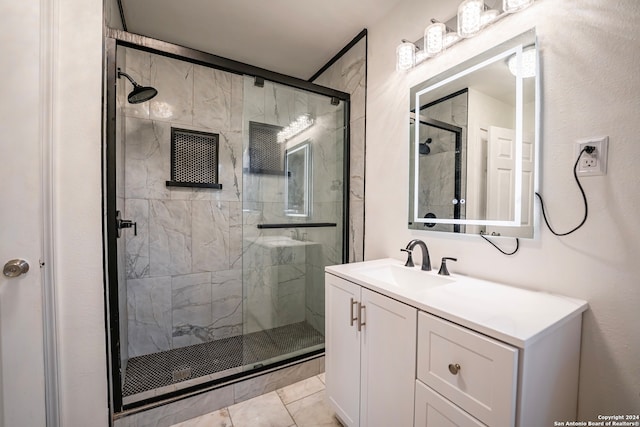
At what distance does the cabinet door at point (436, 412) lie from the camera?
75cm

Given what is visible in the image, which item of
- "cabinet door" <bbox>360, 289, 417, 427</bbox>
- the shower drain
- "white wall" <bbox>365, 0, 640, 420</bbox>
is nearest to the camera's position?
"white wall" <bbox>365, 0, 640, 420</bbox>

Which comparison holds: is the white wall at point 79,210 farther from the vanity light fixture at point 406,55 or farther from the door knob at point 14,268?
the vanity light fixture at point 406,55

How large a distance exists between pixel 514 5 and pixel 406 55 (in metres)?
0.52

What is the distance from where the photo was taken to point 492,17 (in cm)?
113

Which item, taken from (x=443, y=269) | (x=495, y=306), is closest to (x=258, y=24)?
(x=443, y=269)

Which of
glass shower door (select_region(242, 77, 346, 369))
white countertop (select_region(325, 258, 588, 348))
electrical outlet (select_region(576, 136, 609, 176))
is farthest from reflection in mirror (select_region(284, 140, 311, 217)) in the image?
electrical outlet (select_region(576, 136, 609, 176))

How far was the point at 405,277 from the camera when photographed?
139cm

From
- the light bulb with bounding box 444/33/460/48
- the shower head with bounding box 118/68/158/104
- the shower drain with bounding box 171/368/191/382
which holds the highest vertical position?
the light bulb with bounding box 444/33/460/48

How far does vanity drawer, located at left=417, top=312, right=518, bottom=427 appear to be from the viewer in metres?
0.65

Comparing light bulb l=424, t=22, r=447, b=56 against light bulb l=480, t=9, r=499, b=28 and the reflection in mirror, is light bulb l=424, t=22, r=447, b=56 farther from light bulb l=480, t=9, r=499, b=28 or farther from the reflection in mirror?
the reflection in mirror

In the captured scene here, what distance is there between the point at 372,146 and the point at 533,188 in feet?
3.37

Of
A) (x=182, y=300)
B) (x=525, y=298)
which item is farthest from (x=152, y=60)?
(x=525, y=298)

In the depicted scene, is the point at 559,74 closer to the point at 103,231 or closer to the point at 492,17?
the point at 492,17

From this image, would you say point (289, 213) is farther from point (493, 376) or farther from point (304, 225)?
point (493, 376)
